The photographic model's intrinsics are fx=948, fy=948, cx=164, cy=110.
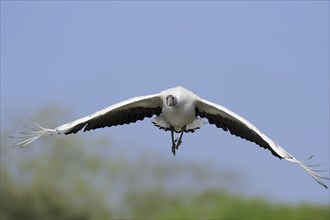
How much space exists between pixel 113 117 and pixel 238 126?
170cm

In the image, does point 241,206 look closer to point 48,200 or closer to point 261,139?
point 48,200

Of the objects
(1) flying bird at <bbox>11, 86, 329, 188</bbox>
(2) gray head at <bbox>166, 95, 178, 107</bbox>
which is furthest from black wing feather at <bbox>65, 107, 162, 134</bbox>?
(2) gray head at <bbox>166, 95, 178, 107</bbox>

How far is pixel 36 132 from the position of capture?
12.2m

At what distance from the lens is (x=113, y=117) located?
505 inches

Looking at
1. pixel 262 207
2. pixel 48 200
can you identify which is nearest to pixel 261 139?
pixel 262 207

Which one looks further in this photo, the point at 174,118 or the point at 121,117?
the point at 121,117

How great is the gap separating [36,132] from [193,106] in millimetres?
2048

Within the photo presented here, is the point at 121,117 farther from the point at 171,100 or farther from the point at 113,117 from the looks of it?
the point at 171,100

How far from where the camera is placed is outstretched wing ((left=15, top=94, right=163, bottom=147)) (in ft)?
40.0

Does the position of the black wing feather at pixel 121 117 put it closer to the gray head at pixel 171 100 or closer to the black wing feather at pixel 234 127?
the black wing feather at pixel 234 127

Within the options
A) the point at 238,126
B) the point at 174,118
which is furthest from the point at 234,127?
the point at 174,118

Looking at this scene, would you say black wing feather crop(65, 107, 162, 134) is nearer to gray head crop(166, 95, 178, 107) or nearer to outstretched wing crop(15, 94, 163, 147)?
outstretched wing crop(15, 94, 163, 147)

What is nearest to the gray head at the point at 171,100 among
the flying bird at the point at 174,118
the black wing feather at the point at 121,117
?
the flying bird at the point at 174,118

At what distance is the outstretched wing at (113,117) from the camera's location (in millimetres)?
12203
